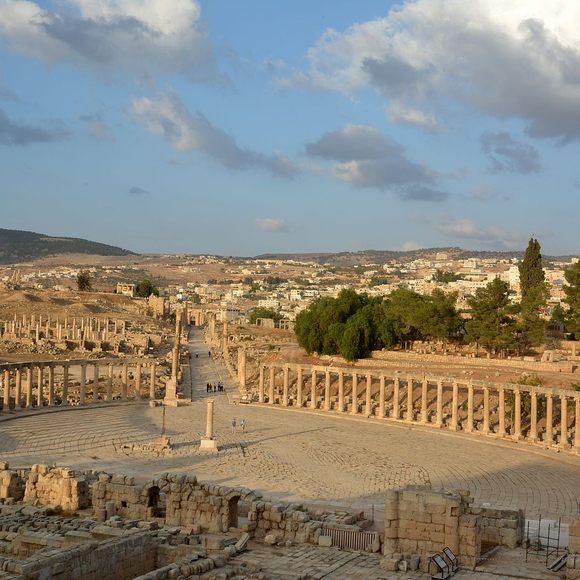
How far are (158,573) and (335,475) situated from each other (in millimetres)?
20035

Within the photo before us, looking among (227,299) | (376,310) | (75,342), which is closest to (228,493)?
(376,310)

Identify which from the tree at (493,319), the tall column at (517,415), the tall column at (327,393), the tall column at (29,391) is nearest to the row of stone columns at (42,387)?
the tall column at (29,391)

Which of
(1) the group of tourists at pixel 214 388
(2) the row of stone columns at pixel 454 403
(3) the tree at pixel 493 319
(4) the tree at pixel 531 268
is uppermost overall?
(4) the tree at pixel 531 268

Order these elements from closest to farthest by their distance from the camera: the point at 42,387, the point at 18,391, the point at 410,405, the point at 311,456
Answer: the point at 311,456 < the point at 18,391 < the point at 410,405 < the point at 42,387

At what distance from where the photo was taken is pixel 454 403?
158 ft

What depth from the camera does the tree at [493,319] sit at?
63.5 meters

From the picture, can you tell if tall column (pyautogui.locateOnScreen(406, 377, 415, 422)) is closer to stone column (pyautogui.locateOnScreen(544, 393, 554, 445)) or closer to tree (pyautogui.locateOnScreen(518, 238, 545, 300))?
stone column (pyautogui.locateOnScreen(544, 393, 554, 445))

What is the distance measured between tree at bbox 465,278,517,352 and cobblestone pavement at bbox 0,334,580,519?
51.1 feet

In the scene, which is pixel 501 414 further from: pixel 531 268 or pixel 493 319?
pixel 531 268

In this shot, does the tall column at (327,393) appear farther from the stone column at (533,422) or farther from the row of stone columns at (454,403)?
the stone column at (533,422)

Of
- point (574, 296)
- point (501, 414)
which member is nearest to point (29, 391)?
point (501, 414)

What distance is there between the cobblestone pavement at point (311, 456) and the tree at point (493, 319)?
15.6m

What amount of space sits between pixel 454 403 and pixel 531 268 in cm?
4081

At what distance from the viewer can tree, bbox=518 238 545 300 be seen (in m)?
84.2
